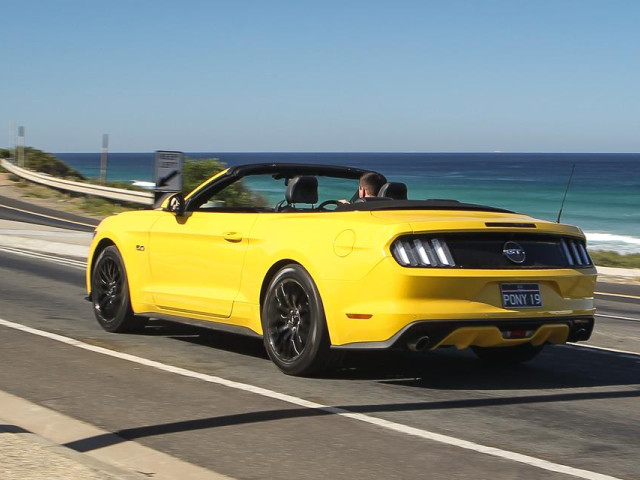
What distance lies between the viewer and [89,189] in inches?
1449

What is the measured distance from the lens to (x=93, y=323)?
1010 cm

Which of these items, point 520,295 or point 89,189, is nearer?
point 520,295

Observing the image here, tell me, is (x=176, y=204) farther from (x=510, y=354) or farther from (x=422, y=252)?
(x=510, y=354)

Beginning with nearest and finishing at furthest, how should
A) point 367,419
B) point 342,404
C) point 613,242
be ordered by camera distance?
point 367,419 → point 342,404 → point 613,242

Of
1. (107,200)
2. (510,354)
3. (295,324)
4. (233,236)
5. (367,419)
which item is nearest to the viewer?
(367,419)

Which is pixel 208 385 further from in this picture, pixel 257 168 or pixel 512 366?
pixel 512 366

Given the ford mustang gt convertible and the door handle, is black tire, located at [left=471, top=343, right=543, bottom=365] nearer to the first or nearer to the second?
the ford mustang gt convertible

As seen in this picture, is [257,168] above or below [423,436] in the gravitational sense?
above

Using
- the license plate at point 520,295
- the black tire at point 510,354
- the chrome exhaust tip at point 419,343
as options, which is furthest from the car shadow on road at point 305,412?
the black tire at point 510,354

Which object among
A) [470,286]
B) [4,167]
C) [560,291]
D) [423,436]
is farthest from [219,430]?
[4,167]

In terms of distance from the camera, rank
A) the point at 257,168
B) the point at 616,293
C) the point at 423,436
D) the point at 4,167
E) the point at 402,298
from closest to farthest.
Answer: the point at 423,436 → the point at 402,298 → the point at 257,168 → the point at 616,293 → the point at 4,167

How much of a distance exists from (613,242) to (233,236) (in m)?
37.3

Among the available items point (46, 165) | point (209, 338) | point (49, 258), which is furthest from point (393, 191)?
point (46, 165)

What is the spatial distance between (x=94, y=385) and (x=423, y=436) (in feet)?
7.93
